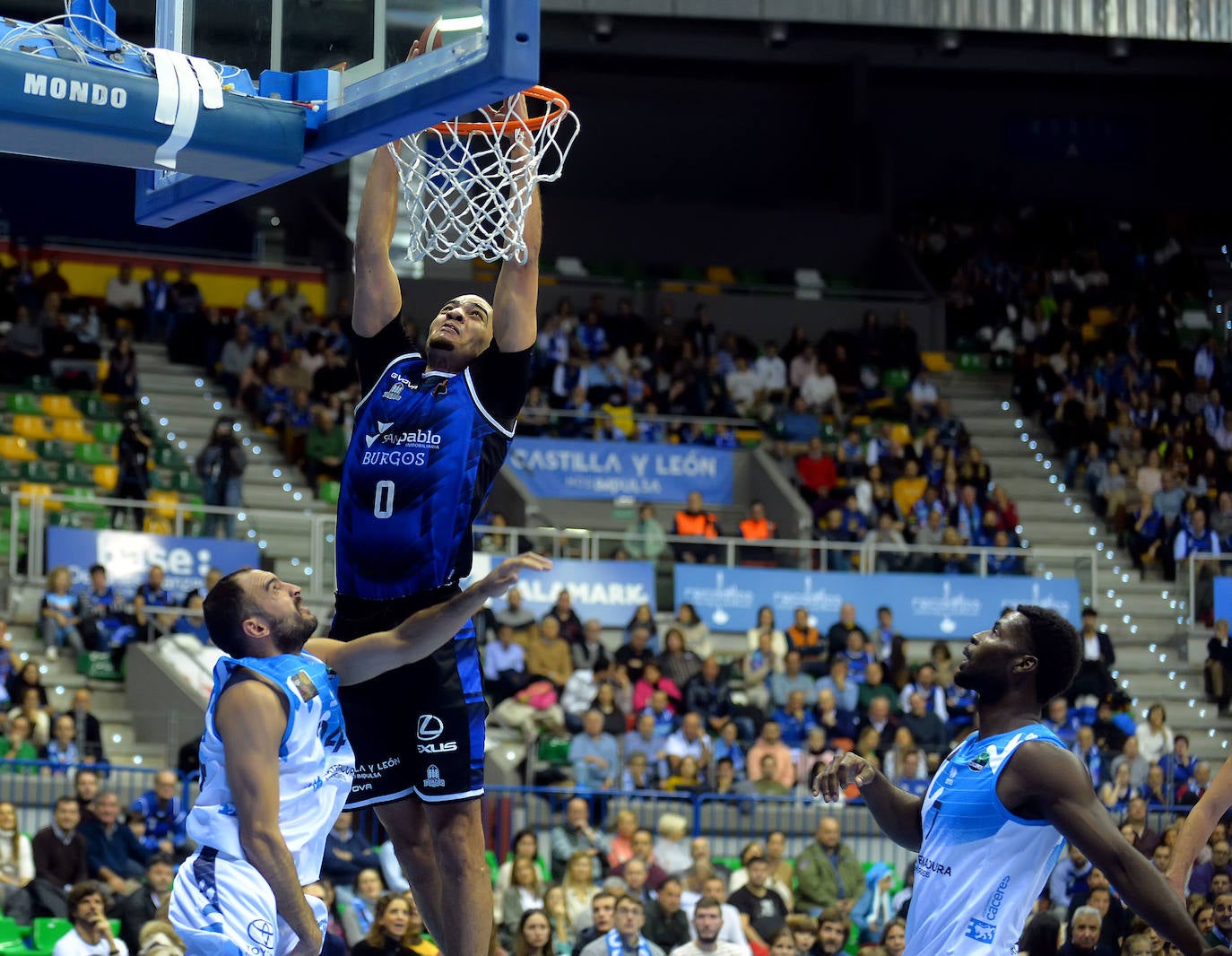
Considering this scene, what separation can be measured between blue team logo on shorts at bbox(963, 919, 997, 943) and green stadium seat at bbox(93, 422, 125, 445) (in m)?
18.5

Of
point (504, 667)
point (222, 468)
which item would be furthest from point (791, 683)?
point (222, 468)

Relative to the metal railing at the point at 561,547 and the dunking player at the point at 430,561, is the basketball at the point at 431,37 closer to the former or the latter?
the dunking player at the point at 430,561

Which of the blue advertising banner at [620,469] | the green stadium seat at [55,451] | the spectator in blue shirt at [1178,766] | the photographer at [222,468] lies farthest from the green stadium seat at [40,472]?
the spectator in blue shirt at [1178,766]

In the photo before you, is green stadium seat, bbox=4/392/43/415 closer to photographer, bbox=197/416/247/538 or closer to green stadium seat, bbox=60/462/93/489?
green stadium seat, bbox=60/462/93/489

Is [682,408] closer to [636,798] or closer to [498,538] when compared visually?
[498,538]

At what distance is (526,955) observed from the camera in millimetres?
12125

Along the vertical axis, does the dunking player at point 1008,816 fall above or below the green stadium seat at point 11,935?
above

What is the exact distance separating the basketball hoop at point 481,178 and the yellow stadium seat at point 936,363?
22047 millimetres

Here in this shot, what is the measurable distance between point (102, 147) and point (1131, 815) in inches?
482

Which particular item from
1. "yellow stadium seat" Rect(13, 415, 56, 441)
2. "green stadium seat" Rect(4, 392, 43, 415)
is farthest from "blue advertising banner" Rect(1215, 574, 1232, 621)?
"green stadium seat" Rect(4, 392, 43, 415)

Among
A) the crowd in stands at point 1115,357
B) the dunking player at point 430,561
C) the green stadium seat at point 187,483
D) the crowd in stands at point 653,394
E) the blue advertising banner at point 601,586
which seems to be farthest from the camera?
the crowd in stands at point 1115,357

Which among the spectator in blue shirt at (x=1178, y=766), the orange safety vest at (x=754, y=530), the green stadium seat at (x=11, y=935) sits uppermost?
the orange safety vest at (x=754, y=530)

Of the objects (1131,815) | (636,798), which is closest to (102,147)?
(636,798)

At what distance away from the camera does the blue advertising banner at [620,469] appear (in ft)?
75.8
